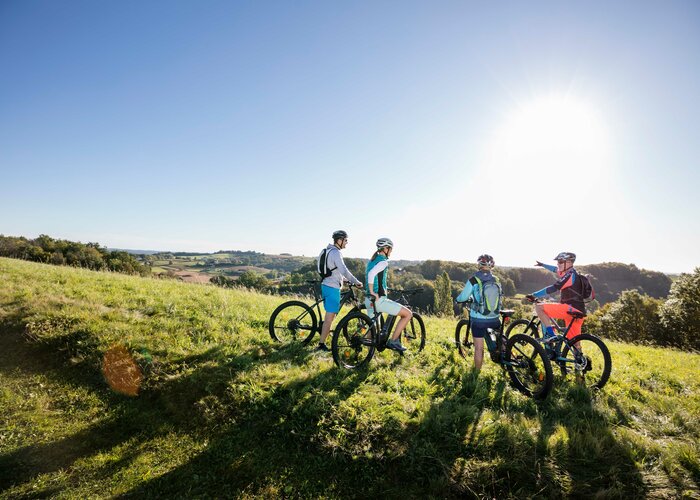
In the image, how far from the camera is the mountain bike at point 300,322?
7.91 m

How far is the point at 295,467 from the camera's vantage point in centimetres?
437

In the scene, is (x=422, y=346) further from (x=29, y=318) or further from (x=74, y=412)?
(x=29, y=318)

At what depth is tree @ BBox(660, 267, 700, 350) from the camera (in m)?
25.0

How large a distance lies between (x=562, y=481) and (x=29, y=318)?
40.3 feet

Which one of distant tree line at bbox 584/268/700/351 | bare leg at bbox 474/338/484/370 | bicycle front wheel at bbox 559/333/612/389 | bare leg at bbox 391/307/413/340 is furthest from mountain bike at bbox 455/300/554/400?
distant tree line at bbox 584/268/700/351

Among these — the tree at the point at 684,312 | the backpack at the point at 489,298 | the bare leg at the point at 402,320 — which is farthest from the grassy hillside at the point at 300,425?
the tree at the point at 684,312

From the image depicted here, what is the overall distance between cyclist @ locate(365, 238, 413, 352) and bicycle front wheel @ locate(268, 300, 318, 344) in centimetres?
193

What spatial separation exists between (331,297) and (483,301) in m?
3.53

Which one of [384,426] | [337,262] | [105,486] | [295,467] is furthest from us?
[337,262]

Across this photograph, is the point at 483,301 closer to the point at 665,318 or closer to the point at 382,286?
the point at 382,286

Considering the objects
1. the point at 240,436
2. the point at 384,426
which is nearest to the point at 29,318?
the point at 240,436

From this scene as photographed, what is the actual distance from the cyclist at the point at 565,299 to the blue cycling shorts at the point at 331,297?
4860mm

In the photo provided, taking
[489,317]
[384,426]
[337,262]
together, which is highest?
[337,262]

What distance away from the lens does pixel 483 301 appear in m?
6.78
